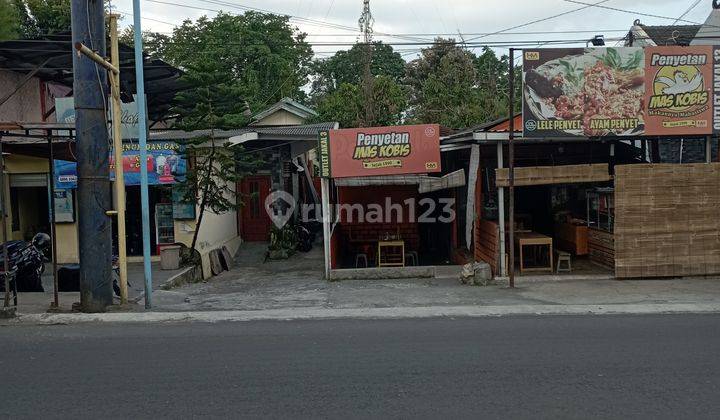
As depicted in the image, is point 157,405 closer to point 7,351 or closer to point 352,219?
point 7,351

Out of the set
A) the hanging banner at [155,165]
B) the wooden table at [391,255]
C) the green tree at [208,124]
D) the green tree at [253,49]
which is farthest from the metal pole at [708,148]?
the green tree at [253,49]

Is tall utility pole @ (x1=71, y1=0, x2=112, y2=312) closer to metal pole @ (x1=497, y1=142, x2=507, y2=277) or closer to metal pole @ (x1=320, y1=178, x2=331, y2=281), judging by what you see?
metal pole @ (x1=320, y1=178, x2=331, y2=281)

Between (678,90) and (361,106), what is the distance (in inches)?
689

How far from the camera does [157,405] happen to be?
17.2 ft

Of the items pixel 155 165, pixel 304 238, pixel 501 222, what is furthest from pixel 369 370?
pixel 304 238

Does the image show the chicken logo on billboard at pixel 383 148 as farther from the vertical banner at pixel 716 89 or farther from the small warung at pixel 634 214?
the vertical banner at pixel 716 89

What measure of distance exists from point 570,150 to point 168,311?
10.9 metres

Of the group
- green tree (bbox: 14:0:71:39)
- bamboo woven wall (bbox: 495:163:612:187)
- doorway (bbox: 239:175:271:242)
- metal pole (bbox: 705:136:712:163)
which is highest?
green tree (bbox: 14:0:71:39)

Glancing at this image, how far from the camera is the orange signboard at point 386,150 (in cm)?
1326

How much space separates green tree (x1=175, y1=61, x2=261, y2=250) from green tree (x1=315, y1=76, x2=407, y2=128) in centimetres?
1289

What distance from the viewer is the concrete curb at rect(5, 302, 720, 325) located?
9422 mm

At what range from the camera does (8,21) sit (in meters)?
21.4

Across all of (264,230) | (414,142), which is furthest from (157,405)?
(264,230)

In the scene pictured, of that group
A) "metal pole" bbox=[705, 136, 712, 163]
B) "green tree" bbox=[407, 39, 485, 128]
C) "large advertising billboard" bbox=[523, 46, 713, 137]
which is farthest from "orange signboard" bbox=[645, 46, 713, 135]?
"green tree" bbox=[407, 39, 485, 128]
